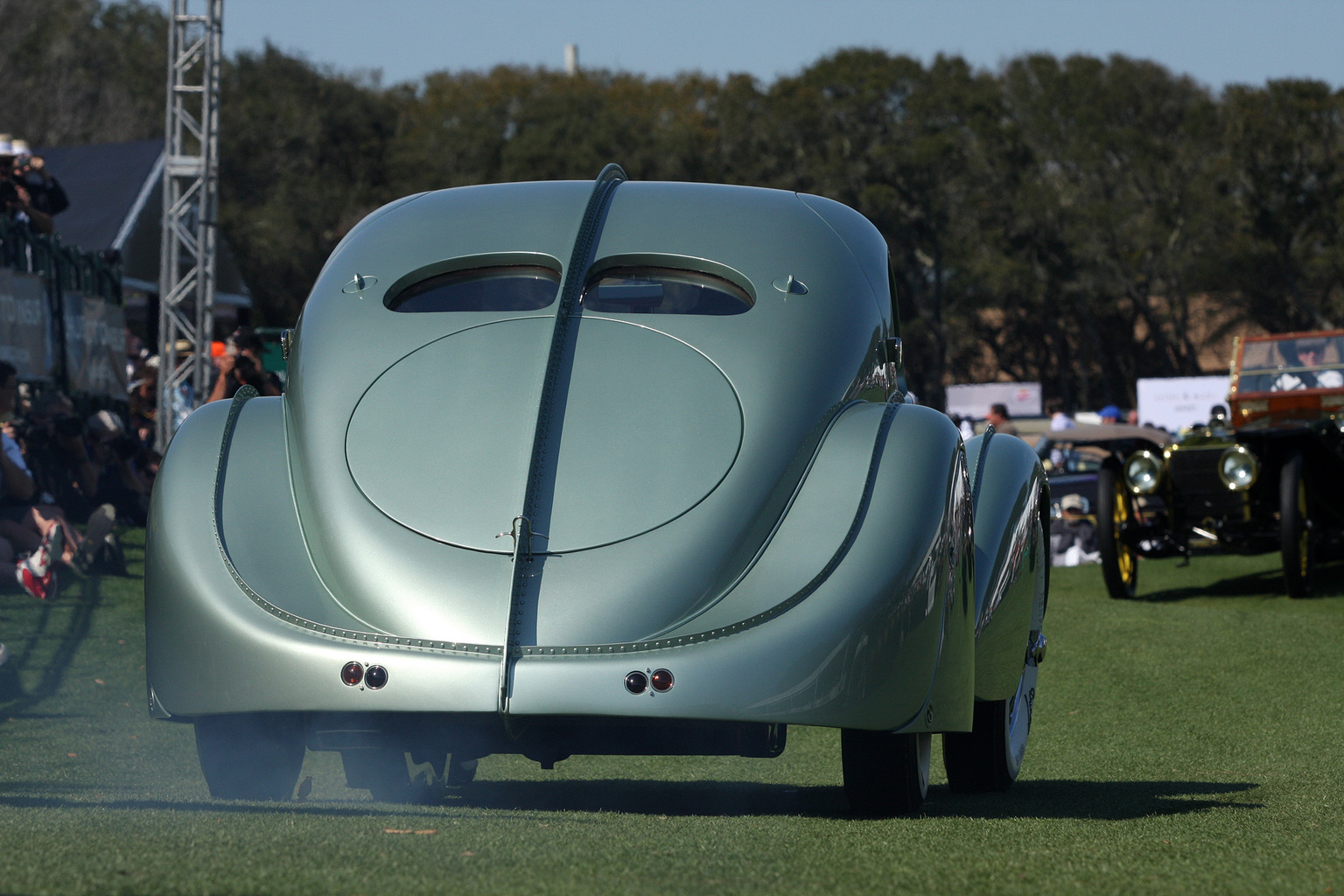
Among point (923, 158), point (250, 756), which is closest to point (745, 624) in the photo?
point (250, 756)

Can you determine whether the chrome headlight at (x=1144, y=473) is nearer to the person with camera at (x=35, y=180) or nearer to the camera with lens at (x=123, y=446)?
the camera with lens at (x=123, y=446)

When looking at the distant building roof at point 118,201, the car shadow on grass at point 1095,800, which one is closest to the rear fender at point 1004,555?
the car shadow on grass at point 1095,800

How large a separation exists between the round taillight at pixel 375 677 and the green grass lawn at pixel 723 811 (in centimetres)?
33

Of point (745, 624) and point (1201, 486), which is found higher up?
point (745, 624)

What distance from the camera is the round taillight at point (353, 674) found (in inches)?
139

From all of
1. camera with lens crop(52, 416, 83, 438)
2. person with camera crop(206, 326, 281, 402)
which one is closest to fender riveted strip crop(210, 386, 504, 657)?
person with camera crop(206, 326, 281, 402)

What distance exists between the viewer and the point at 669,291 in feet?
14.1

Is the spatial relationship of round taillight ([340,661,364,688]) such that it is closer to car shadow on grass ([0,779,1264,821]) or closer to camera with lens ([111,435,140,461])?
car shadow on grass ([0,779,1264,821])

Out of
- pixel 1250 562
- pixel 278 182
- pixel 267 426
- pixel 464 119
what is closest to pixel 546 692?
pixel 267 426

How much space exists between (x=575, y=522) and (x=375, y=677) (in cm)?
59

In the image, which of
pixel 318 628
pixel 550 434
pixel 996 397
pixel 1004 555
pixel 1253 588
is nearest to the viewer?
pixel 318 628

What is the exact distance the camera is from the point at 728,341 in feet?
13.3

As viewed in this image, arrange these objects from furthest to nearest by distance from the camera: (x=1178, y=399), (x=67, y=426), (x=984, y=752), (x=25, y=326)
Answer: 1. (x=1178, y=399)
2. (x=25, y=326)
3. (x=67, y=426)
4. (x=984, y=752)

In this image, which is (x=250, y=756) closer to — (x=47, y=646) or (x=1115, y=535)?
(x=47, y=646)
